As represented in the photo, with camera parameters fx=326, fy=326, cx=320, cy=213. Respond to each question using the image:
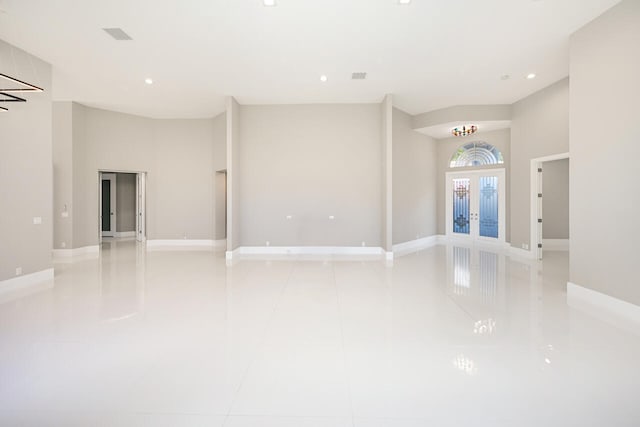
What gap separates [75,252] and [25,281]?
316cm

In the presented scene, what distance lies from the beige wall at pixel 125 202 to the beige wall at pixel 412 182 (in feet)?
33.3

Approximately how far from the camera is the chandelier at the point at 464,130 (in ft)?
30.2

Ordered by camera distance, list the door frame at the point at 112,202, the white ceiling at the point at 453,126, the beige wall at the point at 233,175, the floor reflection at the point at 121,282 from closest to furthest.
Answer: the floor reflection at the point at 121,282
the beige wall at the point at 233,175
the white ceiling at the point at 453,126
the door frame at the point at 112,202

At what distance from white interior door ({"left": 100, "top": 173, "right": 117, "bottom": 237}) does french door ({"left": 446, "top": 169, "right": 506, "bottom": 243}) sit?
12.2 meters

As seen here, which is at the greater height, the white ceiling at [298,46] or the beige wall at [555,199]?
the white ceiling at [298,46]

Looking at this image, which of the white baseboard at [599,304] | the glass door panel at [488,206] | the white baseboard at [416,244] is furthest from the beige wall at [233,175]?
the glass door panel at [488,206]

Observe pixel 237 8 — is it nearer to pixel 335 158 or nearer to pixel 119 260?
pixel 335 158

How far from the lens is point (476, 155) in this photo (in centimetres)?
1021

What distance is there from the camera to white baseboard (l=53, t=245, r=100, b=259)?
8.09 m

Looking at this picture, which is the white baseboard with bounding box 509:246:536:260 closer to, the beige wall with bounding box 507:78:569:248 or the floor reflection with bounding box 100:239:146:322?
the beige wall with bounding box 507:78:569:248

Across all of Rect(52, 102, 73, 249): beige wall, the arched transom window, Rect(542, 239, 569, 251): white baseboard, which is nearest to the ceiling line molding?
the arched transom window

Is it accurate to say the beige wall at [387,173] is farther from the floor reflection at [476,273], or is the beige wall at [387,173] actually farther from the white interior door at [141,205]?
the white interior door at [141,205]

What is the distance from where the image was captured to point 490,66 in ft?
20.3

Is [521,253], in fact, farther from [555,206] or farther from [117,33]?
[117,33]
